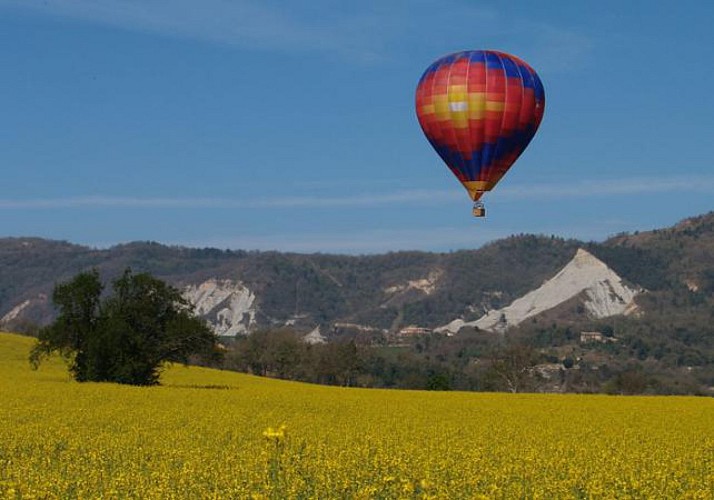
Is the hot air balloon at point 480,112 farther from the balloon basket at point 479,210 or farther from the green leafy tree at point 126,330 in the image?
the green leafy tree at point 126,330

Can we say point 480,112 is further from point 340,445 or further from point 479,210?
point 340,445

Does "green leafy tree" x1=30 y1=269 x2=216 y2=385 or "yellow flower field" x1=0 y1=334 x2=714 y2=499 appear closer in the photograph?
"yellow flower field" x1=0 y1=334 x2=714 y2=499

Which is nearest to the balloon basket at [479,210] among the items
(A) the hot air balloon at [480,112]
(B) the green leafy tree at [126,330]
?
(A) the hot air balloon at [480,112]

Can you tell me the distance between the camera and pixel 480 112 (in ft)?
153

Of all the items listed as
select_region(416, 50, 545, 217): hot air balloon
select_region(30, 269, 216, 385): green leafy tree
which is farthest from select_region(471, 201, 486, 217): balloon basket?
select_region(30, 269, 216, 385): green leafy tree

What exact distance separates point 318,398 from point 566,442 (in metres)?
22.8

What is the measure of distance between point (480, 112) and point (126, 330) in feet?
82.8

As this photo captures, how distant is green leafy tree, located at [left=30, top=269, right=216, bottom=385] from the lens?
61.8 metres

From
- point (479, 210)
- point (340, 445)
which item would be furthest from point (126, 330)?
point (340, 445)

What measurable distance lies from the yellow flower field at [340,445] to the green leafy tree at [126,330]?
8280mm

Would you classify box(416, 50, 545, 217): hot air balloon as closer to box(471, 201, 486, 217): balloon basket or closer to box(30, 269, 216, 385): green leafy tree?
box(471, 201, 486, 217): balloon basket

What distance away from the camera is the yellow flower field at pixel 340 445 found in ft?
56.0

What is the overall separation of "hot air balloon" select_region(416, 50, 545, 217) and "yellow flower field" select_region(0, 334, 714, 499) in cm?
1042

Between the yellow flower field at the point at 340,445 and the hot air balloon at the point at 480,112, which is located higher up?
the hot air balloon at the point at 480,112
